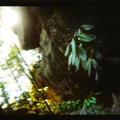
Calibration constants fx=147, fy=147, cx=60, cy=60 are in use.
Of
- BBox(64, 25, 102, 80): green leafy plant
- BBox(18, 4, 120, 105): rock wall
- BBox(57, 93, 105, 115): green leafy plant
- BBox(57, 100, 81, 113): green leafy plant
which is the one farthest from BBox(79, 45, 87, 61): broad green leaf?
BBox(57, 100, 81, 113): green leafy plant

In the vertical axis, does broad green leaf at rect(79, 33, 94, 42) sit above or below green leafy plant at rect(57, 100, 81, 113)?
above

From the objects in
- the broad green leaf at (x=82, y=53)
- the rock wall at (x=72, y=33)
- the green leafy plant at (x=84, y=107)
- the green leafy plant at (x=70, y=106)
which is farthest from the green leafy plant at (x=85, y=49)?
the green leafy plant at (x=70, y=106)

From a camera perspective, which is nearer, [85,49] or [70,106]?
[85,49]

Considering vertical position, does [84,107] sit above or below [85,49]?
below

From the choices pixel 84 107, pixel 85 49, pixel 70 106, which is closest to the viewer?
pixel 85 49

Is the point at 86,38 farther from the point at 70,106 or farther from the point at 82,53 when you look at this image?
the point at 70,106

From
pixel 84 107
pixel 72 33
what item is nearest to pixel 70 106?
pixel 84 107

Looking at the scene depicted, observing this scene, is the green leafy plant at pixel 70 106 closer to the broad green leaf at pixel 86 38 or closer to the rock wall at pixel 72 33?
the rock wall at pixel 72 33

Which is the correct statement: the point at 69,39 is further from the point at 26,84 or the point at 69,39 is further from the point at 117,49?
the point at 26,84

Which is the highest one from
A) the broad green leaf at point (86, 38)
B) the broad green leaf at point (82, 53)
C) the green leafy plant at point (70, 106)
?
the broad green leaf at point (86, 38)

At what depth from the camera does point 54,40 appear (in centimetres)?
345

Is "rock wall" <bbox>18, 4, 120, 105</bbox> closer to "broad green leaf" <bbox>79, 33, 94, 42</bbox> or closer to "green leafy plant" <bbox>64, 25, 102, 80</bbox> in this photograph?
"green leafy plant" <bbox>64, 25, 102, 80</bbox>

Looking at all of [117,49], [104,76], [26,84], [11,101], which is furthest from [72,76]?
[26,84]

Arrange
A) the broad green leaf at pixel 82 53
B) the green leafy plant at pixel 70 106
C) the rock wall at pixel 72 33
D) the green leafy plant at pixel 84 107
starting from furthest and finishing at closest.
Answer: the green leafy plant at pixel 70 106
the rock wall at pixel 72 33
the green leafy plant at pixel 84 107
the broad green leaf at pixel 82 53
